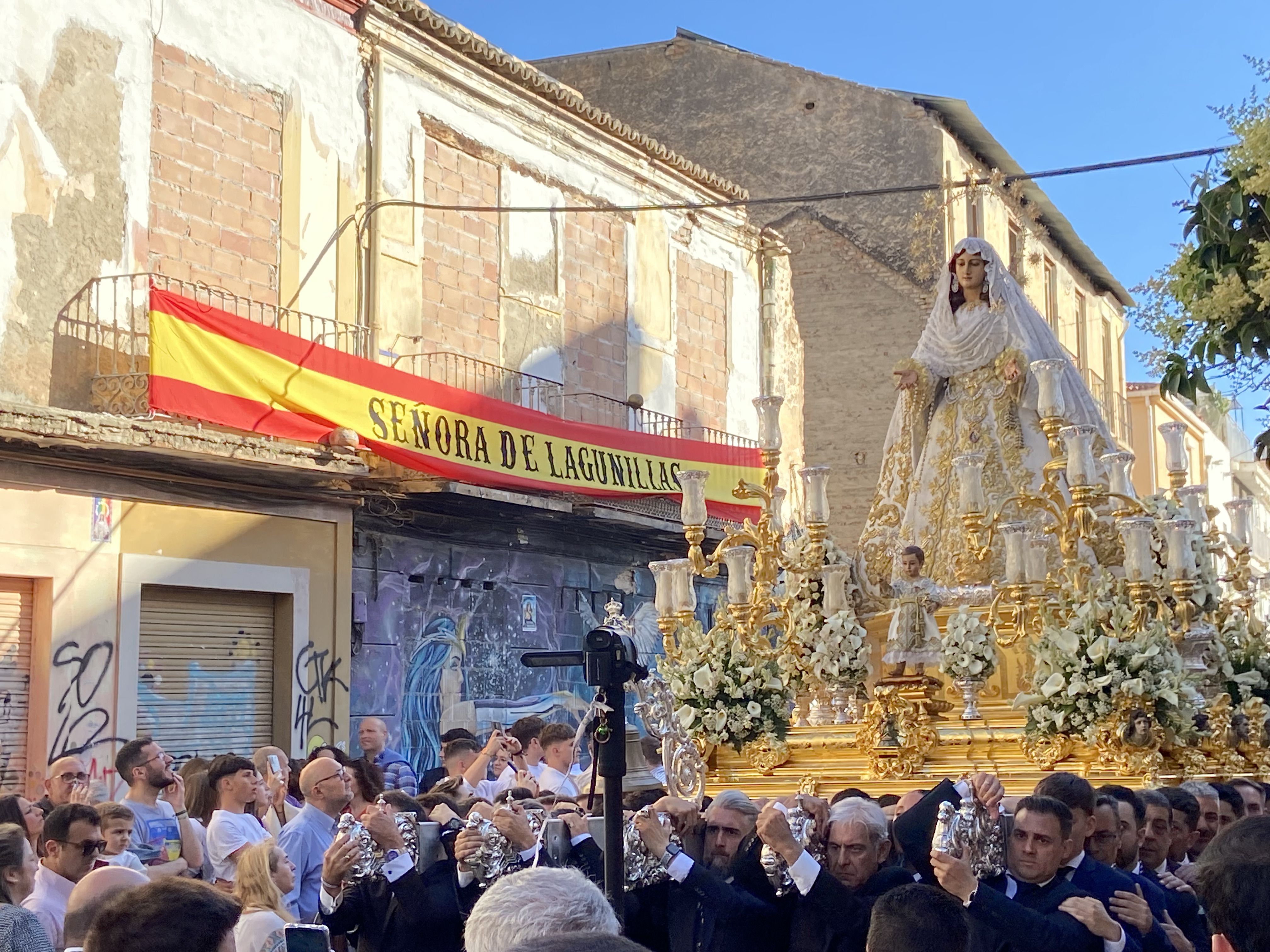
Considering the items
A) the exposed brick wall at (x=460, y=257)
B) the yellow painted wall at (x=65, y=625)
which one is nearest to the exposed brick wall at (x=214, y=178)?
the exposed brick wall at (x=460, y=257)

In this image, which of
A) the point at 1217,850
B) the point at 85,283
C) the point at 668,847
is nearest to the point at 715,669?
the point at 668,847

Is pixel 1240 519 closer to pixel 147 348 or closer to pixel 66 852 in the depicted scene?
pixel 66 852

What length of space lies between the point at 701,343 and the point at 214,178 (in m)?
7.85

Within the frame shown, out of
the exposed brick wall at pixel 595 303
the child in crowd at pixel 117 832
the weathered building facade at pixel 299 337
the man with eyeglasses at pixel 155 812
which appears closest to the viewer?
the child in crowd at pixel 117 832

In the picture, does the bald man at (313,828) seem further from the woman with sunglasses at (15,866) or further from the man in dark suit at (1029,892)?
the man in dark suit at (1029,892)

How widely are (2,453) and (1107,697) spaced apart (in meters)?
7.40

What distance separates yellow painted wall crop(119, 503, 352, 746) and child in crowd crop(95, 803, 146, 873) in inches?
250

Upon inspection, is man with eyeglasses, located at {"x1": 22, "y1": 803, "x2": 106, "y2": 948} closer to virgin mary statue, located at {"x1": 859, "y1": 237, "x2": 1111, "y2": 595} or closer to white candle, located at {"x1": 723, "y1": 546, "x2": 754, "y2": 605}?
white candle, located at {"x1": 723, "y1": 546, "x2": 754, "y2": 605}

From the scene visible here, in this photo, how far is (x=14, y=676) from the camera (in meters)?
11.2

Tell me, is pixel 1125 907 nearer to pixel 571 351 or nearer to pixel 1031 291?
pixel 571 351

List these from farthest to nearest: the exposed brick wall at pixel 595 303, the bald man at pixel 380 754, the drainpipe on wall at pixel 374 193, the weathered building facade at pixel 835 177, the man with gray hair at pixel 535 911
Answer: the weathered building facade at pixel 835 177 < the exposed brick wall at pixel 595 303 < the drainpipe on wall at pixel 374 193 < the bald man at pixel 380 754 < the man with gray hair at pixel 535 911

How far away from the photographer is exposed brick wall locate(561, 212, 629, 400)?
17.0 m

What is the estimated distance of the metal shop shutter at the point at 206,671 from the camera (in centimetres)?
1208

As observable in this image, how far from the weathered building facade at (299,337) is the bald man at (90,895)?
261 inches
